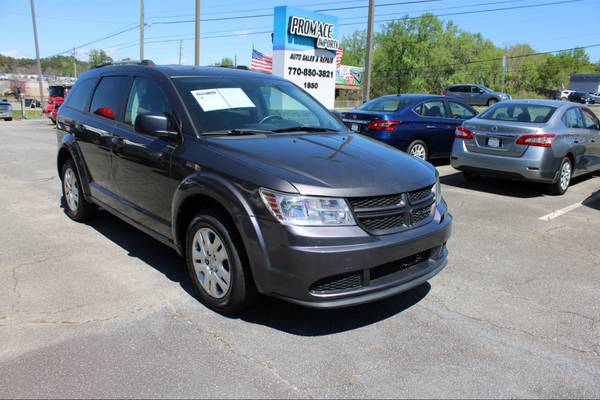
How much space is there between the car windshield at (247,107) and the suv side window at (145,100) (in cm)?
20

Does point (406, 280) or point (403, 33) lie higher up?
point (403, 33)

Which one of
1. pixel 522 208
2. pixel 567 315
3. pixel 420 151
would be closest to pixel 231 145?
pixel 567 315

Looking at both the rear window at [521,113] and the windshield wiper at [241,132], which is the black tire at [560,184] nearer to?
the rear window at [521,113]

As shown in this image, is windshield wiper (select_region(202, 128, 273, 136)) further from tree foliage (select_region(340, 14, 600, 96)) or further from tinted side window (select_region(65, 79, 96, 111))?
tree foliage (select_region(340, 14, 600, 96))

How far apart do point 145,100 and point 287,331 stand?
2.46m

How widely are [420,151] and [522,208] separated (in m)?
3.53

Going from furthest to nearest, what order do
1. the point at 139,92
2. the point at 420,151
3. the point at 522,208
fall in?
the point at 420,151 < the point at 522,208 < the point at 139,92

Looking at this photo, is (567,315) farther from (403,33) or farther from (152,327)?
(403,33)

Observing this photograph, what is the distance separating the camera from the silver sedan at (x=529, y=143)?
311 inches

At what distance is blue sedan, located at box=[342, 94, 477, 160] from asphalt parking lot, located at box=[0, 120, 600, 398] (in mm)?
4753

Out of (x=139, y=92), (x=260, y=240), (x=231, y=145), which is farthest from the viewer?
(x=139, y=92)

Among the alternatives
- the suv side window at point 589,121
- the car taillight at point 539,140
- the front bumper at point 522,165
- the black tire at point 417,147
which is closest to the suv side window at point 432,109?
the black tire at point 417,147

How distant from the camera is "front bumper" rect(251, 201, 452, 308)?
306cm

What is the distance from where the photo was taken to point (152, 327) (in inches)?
137
